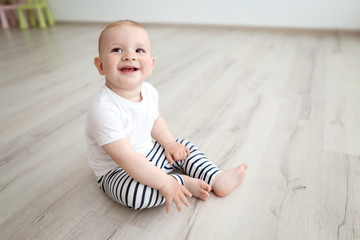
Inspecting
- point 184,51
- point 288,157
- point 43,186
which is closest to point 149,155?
point 43,186

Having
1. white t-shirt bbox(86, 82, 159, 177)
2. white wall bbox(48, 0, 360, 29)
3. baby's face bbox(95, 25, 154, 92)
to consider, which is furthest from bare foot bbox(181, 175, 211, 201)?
A: white wall bbox(48, 0, 360, 29)

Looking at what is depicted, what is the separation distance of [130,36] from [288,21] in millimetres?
2292

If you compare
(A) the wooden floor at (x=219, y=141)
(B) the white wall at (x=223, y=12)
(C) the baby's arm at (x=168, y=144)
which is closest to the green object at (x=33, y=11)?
(B) the white wall at (x=223, y=12)

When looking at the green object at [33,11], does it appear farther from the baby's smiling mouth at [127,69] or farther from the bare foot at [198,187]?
the bare foot at [198,187]

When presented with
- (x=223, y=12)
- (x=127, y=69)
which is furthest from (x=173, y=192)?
(x=223, y=12)

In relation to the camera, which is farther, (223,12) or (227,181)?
(223,12)

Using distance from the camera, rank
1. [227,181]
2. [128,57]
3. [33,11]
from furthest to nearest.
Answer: [33,11]
[227,181]
[128,57]

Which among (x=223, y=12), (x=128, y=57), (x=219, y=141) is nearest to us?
(x=128, y=57)

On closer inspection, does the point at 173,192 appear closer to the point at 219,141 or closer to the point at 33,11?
the point at 219,141

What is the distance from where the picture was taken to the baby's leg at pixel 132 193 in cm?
63

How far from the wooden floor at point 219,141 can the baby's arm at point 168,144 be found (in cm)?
13

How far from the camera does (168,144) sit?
2.57 feet

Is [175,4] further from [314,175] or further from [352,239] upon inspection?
[352,239]

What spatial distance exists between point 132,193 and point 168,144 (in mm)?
196
